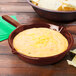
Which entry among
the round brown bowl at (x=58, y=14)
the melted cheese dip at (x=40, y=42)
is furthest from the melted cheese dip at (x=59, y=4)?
the melted cheese dip at (x=40, y=42)

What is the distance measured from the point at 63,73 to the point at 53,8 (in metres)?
0.53

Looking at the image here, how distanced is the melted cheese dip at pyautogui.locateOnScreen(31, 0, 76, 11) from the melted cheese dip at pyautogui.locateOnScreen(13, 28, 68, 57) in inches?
9.2

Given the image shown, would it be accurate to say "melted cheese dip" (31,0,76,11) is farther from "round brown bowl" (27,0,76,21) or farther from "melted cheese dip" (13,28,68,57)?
"melted cheese dip" (13,28,68,57)

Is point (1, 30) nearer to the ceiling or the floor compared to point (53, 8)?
nearer to the floor

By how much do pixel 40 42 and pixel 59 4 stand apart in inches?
16.5

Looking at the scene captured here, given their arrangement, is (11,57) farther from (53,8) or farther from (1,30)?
(53,8)

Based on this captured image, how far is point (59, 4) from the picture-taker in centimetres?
122

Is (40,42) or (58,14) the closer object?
(40,42)

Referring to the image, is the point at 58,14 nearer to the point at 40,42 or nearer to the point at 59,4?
the point at 59,4

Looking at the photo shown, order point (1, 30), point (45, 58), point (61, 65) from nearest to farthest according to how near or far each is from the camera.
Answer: point (45, 58) < point (61, 65) < point (1, 30)

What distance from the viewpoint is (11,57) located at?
3.16 ft

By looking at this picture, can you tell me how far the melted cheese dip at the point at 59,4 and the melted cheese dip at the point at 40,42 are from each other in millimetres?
233

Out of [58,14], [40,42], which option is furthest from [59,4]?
[40,42]

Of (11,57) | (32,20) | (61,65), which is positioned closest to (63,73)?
(61,65)
